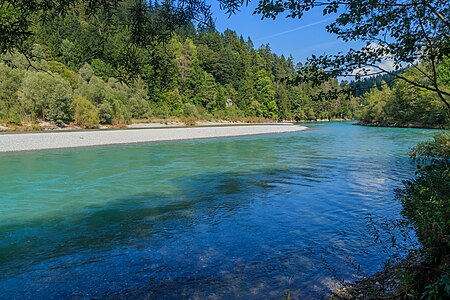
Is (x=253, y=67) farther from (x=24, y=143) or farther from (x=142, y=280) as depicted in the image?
(x=142, y=280)

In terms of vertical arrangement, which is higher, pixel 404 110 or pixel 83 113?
pixel 404 110

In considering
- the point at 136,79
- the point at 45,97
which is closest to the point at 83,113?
the point at 45,97

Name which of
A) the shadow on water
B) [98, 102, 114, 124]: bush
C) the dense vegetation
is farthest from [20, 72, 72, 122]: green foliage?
the dense vegetation

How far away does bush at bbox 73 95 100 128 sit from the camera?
55438mm

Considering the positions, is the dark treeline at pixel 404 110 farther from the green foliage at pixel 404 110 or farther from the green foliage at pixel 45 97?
the green foliage at pixel 45 97

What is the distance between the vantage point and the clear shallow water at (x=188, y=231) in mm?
5641

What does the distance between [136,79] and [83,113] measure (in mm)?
55815

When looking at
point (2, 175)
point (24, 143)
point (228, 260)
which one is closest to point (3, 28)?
point (228, 260)

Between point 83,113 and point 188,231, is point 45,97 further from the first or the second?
point 188,231

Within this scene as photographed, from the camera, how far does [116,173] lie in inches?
707

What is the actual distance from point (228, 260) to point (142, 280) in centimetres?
173

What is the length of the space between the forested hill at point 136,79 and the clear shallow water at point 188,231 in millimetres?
3277

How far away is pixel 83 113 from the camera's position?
55.8 meters

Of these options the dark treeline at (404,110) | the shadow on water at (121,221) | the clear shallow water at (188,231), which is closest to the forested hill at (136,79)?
the clear shallow water at (188,231)
